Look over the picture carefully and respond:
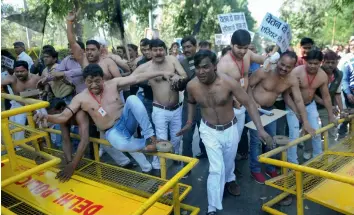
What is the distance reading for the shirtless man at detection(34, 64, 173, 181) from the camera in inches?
131

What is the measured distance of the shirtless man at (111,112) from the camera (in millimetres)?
3336

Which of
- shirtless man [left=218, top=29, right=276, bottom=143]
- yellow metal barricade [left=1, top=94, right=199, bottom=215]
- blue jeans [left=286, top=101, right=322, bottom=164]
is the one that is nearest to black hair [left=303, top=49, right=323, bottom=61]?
blue jeans [left=286, top=101, right=322, bottom=164]

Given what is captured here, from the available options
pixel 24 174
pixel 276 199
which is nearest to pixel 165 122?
pixel 276 199

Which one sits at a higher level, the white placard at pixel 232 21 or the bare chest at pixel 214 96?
the white placard at pixel 232 21

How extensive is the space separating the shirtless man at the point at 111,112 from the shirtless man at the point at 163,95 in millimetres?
371

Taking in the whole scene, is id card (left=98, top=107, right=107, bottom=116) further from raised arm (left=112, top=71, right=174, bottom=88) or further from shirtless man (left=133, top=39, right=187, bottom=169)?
shirtless man (left=133, top=39, right=187, bottom=169)

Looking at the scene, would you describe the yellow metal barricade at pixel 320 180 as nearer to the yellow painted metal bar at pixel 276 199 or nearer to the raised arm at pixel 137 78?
the yellow painted metal bar at pixel 276 199

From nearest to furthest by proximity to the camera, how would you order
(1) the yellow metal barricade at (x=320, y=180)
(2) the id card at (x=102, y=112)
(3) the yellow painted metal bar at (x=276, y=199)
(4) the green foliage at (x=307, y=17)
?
(1) the yellow metal barricade at (x=320, y=180)
(3) the yellow painted metal bar at (x=276, y=199)
(2) the id card at (x=102, y=112)
(4) the green foliage at (x=307, y=17)

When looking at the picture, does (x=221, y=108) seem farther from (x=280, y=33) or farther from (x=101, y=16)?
(x=101, y=16)

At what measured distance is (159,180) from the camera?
3.34 metres

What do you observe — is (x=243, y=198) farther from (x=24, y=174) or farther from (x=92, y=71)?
(x=24, y=174)


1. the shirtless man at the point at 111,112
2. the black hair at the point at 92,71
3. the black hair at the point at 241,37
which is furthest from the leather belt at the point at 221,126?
the black hair at the point at 92,71

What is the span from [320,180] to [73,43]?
3.89 m

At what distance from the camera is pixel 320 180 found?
347cm
